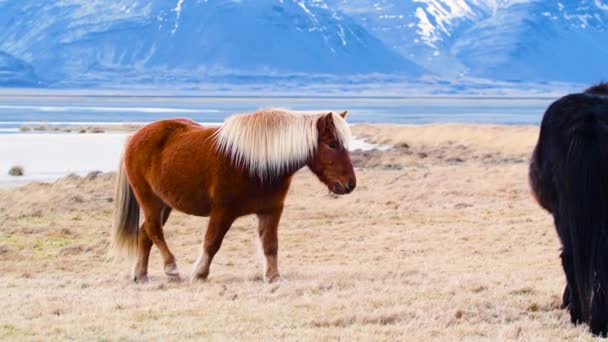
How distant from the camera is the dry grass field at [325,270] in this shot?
7000mm

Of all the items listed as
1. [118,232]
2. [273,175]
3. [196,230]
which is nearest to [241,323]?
[273,175]

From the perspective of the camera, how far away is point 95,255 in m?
13.8

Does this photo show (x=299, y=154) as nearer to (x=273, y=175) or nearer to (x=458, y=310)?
(x=273, y=175)

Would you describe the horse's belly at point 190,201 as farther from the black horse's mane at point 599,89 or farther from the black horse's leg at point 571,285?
the black horse's leg at point 571,285

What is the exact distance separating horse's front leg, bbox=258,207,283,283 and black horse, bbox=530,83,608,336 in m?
3.19

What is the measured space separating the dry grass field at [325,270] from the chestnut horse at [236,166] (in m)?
0.51

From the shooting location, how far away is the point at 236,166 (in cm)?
908

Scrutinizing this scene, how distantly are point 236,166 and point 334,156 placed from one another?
82 centimetres

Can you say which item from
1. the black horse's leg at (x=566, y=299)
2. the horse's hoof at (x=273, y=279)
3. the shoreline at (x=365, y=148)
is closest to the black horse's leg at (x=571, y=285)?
the black horse's leg at (x=566, y=299)

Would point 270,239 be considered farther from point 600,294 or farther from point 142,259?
point 600,294

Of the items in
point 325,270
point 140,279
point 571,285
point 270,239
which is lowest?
point 325,270

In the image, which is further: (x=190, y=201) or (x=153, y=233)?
(x=153, y=233)

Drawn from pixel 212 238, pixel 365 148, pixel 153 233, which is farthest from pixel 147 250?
pixel 365 148

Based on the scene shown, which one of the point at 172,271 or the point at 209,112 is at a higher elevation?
the point at 172,271
